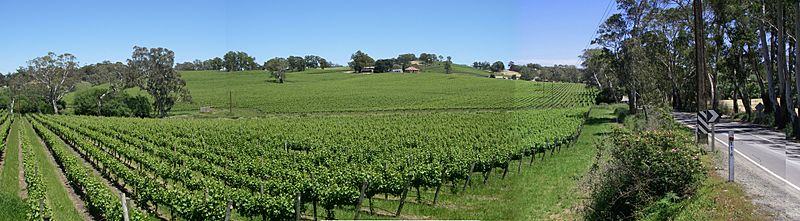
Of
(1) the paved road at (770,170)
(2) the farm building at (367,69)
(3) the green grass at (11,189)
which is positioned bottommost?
(3) the green grass at (11,189)

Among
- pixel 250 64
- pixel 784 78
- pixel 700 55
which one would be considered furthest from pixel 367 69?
pixel 700 55

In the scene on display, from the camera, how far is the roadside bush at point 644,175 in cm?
1191

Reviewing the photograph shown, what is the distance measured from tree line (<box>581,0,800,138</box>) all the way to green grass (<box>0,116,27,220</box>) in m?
25.8

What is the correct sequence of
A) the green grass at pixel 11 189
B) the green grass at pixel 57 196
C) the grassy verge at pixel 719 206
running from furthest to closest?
the green grass at pixel 57 196, the green grass at pixel 11 189, the grassy verge at pixel 719 206

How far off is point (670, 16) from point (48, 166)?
1449 inches

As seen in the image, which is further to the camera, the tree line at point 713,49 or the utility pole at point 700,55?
the tree line at point 713,49

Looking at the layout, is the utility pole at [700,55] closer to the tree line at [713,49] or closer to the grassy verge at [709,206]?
the tree line at [713,49]

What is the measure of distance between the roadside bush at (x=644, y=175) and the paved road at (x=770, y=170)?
1292 millimetres

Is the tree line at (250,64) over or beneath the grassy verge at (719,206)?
over

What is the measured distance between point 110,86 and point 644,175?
3621 inches

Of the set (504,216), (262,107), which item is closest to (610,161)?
(504,216)

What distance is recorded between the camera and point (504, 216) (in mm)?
13883

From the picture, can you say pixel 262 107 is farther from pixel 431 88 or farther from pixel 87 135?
pixel 87 135

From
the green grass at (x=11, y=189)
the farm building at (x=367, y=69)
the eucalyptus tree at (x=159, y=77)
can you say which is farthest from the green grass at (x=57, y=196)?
the farm building at (x=367, y=69)
